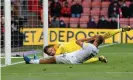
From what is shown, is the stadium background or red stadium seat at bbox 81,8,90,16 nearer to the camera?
the stadium background

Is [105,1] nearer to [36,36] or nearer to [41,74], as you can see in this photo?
[36,36]

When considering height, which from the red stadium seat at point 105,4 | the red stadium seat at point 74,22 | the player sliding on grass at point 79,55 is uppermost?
→ the red stadium seat at point 105,4

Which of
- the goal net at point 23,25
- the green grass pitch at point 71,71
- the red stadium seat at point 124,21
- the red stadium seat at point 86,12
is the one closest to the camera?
the green grass pitch at point 71,71

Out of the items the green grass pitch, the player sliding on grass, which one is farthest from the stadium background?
the player sliding on grass

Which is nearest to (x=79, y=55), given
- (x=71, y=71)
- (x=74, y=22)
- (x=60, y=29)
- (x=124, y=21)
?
(x=71, y=71)

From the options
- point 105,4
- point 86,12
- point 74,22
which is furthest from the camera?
point 105,4

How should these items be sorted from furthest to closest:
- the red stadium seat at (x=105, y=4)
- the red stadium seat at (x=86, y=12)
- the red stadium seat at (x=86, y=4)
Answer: the red stadium seat at (x=86, y=4) < the red stadium seat at (x=105, y=4) < the red stadium seat at (x=86, y=12)

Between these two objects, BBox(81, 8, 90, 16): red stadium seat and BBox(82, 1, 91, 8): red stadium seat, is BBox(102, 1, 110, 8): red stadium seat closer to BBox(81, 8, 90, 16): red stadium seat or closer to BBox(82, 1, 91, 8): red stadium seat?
BBox(82, 1, 91, 8): red stadium seat

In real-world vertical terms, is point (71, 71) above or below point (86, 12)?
below

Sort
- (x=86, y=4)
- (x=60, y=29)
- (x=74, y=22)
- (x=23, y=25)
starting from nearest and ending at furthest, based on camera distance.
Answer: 1. (x=23, y=25)
2. (x=60, y=29)
3. (x=74, y=22)
4. (x=86, y=4)

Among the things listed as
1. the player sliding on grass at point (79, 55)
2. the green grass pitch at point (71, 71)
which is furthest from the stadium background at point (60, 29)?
the player sliding on grass at point (79, 55)

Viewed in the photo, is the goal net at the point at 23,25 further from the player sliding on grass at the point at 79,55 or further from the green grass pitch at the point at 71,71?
the green grass pitch at the point at 71,71

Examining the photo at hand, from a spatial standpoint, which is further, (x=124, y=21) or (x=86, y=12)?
(x=86, y=12)

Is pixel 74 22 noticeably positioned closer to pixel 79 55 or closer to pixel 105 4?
pixel 105 4
